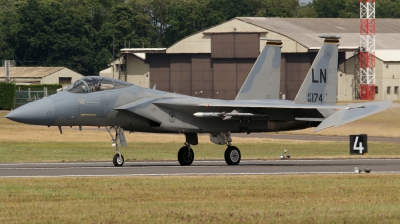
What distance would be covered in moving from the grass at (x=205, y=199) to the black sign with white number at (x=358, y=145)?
1405cm

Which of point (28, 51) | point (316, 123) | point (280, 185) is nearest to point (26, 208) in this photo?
point (280, 185)

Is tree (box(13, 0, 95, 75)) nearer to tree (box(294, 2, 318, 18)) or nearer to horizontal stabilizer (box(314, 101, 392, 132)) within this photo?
tree (box(294, 2, 318, 18))

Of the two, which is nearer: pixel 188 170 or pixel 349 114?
pixel 188 170

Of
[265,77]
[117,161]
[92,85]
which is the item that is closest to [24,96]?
[265,77]

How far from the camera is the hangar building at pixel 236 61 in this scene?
309ft

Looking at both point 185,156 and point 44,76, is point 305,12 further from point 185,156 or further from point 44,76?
point 185,156

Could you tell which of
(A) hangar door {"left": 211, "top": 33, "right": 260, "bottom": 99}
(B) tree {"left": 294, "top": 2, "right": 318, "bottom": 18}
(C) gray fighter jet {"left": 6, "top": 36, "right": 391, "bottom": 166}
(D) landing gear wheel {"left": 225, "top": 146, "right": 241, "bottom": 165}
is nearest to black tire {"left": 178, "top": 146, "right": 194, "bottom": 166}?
(C) gray fighter jet {"left": 6, "top": 36, "right": 391, "bottom": 166}

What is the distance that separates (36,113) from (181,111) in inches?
195

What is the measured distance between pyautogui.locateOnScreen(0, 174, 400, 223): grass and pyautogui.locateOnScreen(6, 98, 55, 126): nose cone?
378 centimetres

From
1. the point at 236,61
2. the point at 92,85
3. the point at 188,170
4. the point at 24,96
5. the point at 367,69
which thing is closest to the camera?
the point at 188,170

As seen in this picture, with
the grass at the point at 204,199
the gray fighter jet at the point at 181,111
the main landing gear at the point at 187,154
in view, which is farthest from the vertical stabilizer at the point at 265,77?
the grass at the point at 204,199

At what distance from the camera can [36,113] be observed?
2503cm

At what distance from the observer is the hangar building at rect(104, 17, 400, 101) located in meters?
94.3

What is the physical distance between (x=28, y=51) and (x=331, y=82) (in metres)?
109
